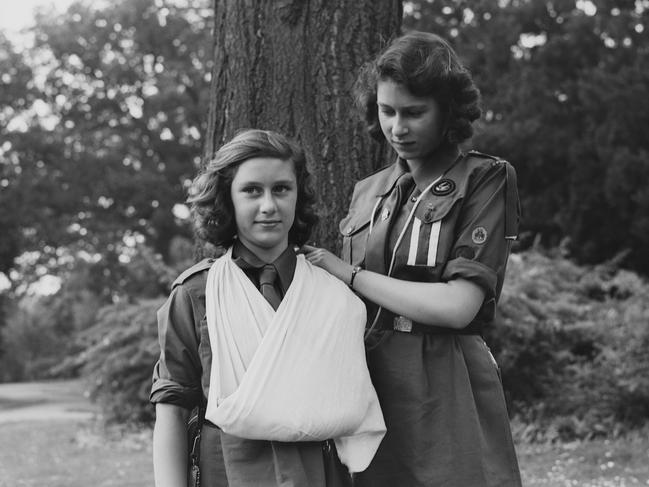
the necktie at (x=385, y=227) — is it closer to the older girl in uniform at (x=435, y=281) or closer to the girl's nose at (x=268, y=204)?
the older girl in uniform at (x=435, y=281)

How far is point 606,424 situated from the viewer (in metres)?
7.39

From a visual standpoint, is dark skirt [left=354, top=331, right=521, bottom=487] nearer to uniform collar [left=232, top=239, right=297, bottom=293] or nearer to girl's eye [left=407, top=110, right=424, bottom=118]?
uniform collar [left=232, top=239, right=297, bottom=293]

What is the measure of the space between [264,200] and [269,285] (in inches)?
8.4

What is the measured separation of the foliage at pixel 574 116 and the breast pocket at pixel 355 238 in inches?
481

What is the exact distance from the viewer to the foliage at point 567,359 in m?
7.43

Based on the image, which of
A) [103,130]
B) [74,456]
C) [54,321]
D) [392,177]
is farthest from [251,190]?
[54,321]

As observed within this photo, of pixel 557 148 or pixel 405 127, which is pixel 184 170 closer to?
pixel 557 148

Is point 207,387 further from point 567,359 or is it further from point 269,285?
point 567,359

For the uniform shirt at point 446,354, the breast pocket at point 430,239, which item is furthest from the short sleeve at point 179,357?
the breast pocket at point 430,239

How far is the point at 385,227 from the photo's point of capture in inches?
97.2

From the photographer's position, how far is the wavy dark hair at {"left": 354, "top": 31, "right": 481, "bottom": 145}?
237 cm

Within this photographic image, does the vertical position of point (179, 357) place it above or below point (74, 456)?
above

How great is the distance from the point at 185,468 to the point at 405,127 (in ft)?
3.44

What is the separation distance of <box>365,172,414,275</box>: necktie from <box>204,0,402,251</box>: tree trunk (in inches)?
32.3
